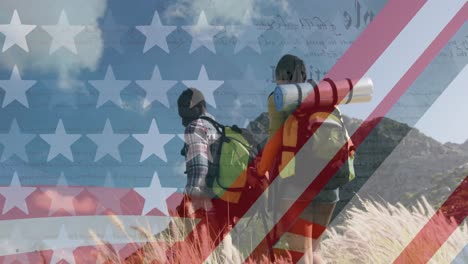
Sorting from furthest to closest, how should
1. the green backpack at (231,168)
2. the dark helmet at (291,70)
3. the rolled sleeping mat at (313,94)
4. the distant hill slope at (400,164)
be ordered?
the distant hill slope at (400,164) < the green backpack at (231,168) < the dark helmet at (291,70) < the rolled sleeping mat at (313,94)

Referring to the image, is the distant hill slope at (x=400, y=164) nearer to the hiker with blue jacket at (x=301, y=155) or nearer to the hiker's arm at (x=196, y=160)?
the hiker's arm at (x=196, y=160)

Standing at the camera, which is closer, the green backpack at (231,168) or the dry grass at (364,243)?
the dry grass at (364,243)

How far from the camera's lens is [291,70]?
5.59 metres

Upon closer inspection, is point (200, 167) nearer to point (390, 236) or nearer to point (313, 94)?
point (313, 94)

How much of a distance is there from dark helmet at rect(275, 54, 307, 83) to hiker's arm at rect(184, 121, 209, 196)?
2.85 ft

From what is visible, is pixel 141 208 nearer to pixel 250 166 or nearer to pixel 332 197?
pixel 250 166

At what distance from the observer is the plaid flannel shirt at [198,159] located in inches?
237

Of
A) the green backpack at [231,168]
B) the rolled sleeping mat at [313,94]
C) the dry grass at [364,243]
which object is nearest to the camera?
the rolled sleeping mat at [313,94]

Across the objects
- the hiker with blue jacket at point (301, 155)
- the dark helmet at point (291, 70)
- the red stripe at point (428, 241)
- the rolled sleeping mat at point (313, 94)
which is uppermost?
the dark helmet at point (291, 70)

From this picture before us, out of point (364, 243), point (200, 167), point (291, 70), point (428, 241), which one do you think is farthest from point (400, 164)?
point (291, 70)

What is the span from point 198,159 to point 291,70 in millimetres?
1064

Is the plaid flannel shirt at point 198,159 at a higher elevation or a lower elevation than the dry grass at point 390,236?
higher

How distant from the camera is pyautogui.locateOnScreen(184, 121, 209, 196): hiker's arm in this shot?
237 inches

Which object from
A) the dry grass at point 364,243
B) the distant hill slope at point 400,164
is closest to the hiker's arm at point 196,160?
the dry grass at point 364,243
